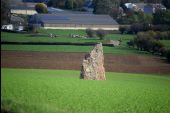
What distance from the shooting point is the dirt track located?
14.5 meters

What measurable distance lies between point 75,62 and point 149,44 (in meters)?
2.78

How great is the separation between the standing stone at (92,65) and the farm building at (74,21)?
3.79m

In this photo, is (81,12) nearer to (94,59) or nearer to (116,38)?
(116,38)

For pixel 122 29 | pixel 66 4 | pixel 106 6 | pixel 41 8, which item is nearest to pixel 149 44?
pixel 122 29

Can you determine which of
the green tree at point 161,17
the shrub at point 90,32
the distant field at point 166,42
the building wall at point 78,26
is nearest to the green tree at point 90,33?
the shrub at point 90,32

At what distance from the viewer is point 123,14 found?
18.5m

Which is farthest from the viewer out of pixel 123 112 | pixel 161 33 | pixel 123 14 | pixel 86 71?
pixel 123 14

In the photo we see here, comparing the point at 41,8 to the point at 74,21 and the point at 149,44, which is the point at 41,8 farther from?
the point at 149,44

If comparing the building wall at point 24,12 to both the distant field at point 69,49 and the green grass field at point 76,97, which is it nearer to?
the distant field at point 69,49

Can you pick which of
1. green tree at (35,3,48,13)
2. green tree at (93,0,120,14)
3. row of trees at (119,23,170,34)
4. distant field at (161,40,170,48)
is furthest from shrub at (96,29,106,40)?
distant field at (161,40,170,48)

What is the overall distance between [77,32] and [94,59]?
13.7 ft

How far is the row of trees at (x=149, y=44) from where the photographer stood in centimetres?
1527

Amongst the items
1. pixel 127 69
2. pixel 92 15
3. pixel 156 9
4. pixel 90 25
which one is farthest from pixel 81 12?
pixel 127 69

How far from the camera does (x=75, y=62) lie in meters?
15.4
